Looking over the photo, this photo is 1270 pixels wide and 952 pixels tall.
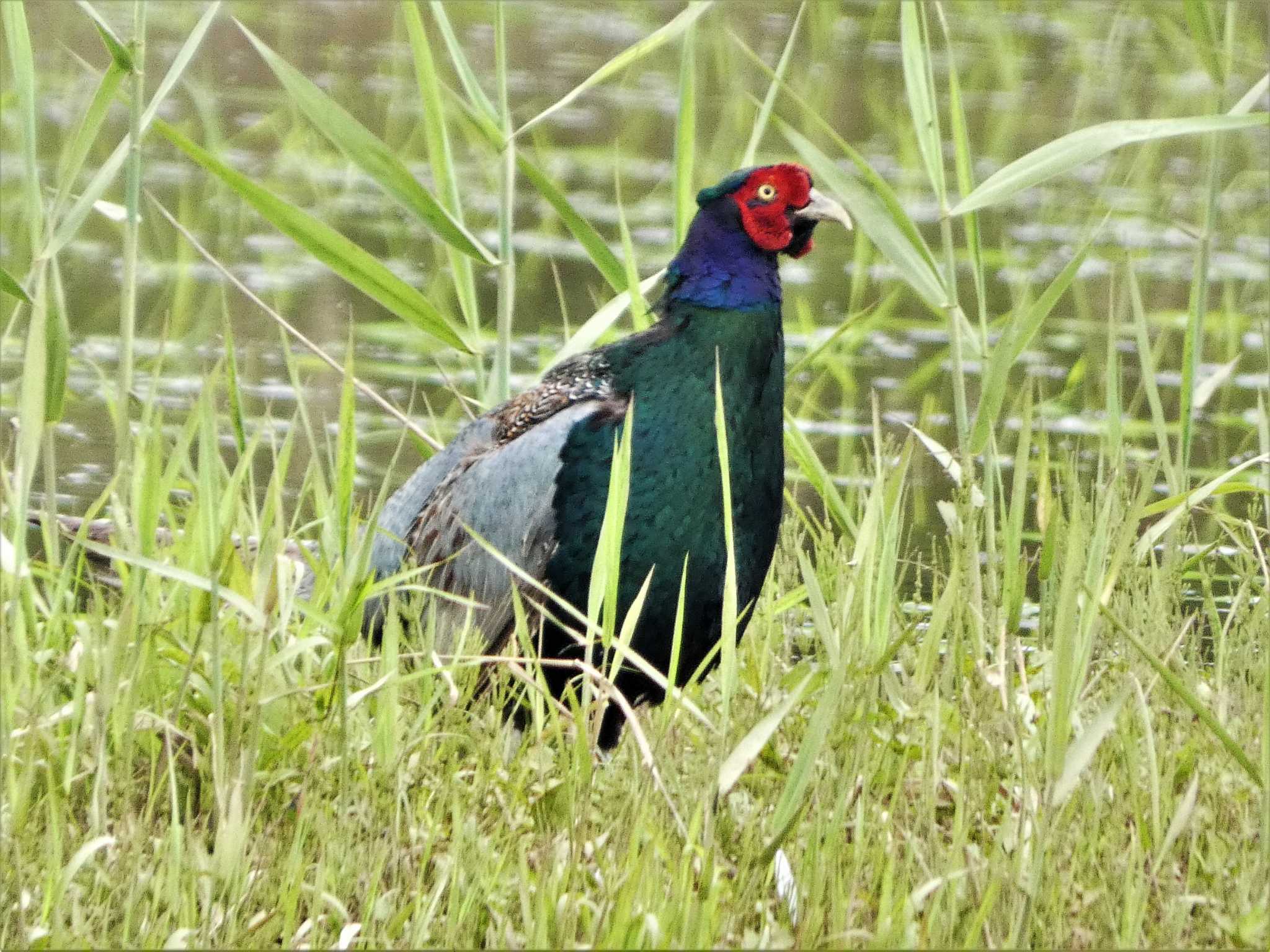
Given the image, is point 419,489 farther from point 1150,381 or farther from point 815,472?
point 1150,381

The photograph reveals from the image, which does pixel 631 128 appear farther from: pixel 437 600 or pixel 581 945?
pixel 581 945

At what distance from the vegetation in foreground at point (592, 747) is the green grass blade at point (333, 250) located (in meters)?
0.01

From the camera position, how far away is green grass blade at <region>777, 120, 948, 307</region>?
3.36 meters

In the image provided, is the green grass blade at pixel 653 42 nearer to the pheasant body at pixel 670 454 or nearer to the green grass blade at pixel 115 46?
the pheasant body at pixel 670 454

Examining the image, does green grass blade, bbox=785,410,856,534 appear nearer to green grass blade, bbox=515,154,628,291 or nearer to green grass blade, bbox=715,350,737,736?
green grass blade, bbox=515,154,628,291

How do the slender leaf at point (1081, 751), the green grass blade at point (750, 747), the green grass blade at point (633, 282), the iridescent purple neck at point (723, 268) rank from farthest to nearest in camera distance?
the green grass blade at point (633, 282) < the iridescent purple neck at point (723, 268) < the green grass blade at point (750, 747) < the slender leaf at point (1081, 751)

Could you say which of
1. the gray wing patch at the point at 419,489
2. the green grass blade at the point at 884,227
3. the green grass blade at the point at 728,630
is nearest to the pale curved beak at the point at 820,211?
the green grass blade at the point at 884,227

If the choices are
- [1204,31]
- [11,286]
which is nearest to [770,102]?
[1204,31]

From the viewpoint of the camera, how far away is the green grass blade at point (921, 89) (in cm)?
346

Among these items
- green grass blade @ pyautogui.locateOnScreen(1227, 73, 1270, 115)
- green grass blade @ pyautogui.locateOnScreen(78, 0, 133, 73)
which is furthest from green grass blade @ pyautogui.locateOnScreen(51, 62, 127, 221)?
green grass blade @ pyautogui.locateOnScreen(1227, 73, 1270, 115)

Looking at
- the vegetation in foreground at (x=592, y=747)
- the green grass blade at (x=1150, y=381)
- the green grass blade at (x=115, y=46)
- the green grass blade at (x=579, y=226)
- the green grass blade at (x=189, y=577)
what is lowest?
the vegetation in foreground at (x=592, y=747)

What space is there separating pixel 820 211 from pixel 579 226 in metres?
0.44

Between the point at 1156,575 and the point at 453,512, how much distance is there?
1271 mm

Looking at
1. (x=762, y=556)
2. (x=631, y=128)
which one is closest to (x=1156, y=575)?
(x=762, y=556)
